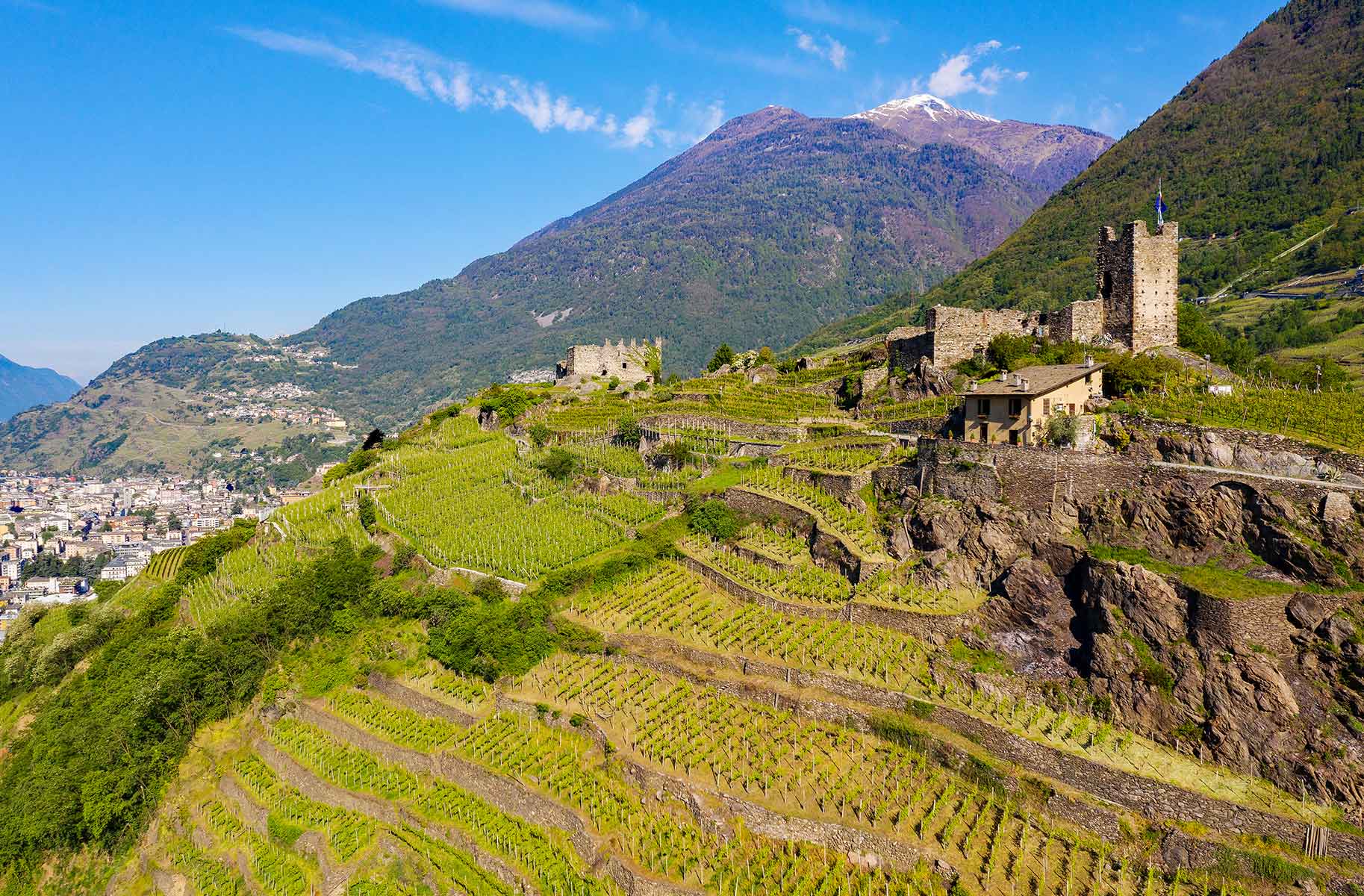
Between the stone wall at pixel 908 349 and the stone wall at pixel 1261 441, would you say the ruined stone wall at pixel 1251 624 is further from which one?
the stone wall at pixel 908 349

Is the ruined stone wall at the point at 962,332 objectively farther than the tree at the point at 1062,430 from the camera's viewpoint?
Yes

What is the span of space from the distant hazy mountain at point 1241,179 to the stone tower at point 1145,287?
59.2 metres

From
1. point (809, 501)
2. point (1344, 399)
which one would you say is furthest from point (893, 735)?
point (1344, 399)

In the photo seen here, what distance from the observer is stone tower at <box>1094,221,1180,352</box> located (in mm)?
31703

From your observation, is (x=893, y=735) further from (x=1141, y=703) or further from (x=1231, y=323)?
(x=1231, y=323)

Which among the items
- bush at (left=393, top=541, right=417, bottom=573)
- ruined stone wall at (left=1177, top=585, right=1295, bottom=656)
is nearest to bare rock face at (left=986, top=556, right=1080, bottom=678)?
ruined stone wall at (left=1177, top=585, right=1295, bottom=656)

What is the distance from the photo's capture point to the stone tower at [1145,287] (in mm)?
31703

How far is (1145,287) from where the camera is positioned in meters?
32.0

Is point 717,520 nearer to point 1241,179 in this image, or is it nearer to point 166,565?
point 166,565

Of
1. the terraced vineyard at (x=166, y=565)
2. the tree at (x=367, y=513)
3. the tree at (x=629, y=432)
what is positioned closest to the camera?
the tree at (x=367, y=513)

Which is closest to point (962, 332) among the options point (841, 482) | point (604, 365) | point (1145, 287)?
point (1145, 287)

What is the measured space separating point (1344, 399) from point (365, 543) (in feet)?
131

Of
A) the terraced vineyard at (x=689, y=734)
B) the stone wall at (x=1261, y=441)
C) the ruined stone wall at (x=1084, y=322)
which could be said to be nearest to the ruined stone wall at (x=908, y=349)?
the terraced vineyard at (x=689, y=734)

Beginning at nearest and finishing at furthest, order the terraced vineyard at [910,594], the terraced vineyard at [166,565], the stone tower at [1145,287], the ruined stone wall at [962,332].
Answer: the terraced vineyard at [910,594] < the stone tower at [1145,287] < the ruined stone wall at [962,332] < the terraced vineyard at [166,565]
